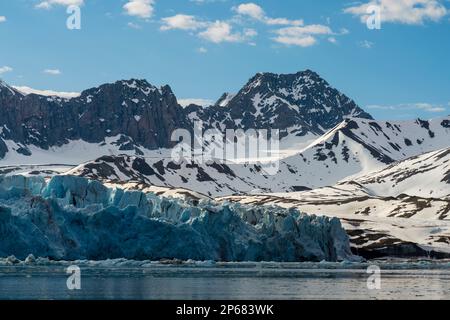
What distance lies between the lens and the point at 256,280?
76.4 meters

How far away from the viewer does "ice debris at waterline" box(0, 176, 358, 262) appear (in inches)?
3787

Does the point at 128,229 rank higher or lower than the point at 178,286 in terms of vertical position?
higher

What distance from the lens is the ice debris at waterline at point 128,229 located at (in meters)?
96.2

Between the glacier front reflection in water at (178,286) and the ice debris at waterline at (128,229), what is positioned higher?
the ice debris at waterline at (128,229)

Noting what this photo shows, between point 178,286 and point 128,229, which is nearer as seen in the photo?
point 178,286

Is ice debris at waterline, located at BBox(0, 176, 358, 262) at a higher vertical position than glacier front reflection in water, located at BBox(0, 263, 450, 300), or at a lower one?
higher

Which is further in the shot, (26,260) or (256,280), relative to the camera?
(26,260)

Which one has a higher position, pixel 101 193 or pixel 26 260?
pixel 101 193

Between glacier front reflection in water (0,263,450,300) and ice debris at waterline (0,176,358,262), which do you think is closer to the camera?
glacier front reflection in water (0,263,450,300)

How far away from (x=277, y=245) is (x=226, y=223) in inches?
505

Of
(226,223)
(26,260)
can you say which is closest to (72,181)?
(226,223)

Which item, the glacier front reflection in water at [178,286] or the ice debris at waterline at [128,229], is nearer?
the glacier front reflection in water at [178,286]

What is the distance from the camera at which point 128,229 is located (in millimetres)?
104500
